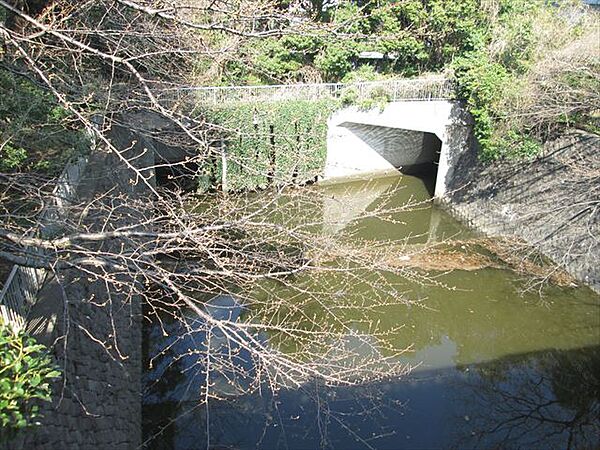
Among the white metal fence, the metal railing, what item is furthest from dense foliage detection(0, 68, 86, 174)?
the metal railing

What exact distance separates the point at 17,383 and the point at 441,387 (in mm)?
6546

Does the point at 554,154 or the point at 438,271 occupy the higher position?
the point at 554,154

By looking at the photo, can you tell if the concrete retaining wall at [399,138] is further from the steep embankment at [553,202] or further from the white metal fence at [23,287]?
the white metal fence at [23,287]

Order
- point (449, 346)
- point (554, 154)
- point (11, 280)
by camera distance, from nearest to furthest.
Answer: point (11, 280) → point (449, 346) → point (554, 154)

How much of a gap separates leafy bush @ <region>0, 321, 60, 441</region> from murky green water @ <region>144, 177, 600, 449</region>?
2074 millimetres

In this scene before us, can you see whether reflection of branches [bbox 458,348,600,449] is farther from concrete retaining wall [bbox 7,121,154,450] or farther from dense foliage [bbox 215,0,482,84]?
dense foliage [bbox 215,0,482,84]

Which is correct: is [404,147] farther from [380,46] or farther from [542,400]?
[542,400]

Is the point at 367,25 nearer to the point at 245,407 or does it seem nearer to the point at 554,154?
the point at 554,154

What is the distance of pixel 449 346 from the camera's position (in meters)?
8.73

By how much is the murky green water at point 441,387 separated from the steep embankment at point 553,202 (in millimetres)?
1028

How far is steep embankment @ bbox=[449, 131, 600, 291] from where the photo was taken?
10.3 metres

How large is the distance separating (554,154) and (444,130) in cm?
394

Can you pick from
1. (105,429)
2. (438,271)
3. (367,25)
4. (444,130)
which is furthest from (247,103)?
(105,429)

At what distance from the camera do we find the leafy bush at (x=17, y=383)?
291 centimetres
